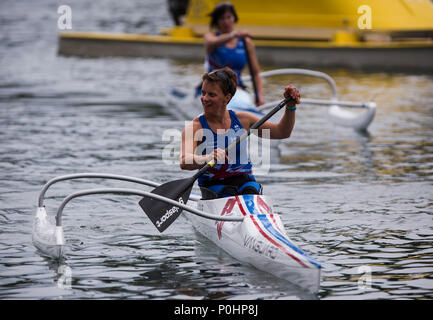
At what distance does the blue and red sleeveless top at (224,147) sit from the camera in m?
7.37

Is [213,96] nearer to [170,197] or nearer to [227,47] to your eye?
[170,197]

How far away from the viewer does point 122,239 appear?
25.4ft

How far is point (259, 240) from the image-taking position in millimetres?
6621

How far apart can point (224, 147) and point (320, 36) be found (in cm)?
1635

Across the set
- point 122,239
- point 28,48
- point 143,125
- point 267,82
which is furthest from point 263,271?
point 28,48

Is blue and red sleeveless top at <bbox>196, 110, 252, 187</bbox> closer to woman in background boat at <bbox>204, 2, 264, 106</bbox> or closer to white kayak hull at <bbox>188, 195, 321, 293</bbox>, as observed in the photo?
white kayak hull at <bbox>188, 195, 321, 293</bbox>

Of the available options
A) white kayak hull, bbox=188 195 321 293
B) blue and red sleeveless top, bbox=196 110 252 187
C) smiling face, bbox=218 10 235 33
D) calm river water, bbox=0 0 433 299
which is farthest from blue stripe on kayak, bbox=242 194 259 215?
smiling face, bbox=218 10 235 33

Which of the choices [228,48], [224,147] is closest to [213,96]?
[224,147]

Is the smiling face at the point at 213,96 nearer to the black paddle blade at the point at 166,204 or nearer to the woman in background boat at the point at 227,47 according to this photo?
the black paddle blade at the point at 166,204

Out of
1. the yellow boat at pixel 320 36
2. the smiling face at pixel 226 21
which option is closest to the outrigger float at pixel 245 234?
the smiling face at pixel 226 21

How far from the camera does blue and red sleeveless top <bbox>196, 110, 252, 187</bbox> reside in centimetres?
737

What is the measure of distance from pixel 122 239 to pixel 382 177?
389cm

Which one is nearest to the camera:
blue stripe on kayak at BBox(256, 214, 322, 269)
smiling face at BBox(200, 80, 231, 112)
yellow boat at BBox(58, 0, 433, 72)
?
blue stripe on kayak at BBox(256, 214, 322, 269)

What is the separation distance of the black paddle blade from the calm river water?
0.85 feet
